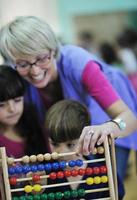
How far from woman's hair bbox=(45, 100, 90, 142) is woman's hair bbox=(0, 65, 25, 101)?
164 mm

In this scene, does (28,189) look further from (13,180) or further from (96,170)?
(96,170)

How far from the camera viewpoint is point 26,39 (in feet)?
4.07

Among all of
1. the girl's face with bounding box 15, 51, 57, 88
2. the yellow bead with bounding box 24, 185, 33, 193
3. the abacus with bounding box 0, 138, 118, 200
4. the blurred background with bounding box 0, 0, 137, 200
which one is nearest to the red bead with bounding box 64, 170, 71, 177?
the abacus with bounding box 0, 138, 118, 200

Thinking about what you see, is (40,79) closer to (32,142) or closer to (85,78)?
(85,78)

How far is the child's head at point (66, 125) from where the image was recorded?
48.3 inches

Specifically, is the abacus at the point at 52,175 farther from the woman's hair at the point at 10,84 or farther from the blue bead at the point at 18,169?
the woman's hair at the point at 10,84

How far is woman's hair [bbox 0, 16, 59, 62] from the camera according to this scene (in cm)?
124

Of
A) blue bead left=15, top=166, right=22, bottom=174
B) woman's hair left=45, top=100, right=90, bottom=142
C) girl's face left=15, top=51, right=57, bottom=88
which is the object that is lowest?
blue bead left=15, top=166, right=22, bottom=174

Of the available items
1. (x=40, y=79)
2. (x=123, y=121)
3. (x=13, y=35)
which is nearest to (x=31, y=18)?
(x=13, y=35)

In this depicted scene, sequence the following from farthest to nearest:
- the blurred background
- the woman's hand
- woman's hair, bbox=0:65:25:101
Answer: the blurred background < woman's hair, bbox=0:65:25:101 < the woman's hand

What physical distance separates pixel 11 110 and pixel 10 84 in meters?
0.09

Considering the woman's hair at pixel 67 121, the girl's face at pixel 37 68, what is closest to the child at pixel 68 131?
the woman's hair at pixel 67 121

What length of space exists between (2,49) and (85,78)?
30 cm

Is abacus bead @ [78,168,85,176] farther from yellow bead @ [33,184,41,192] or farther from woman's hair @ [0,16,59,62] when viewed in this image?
woman's hair @ [0,16,59,62]
